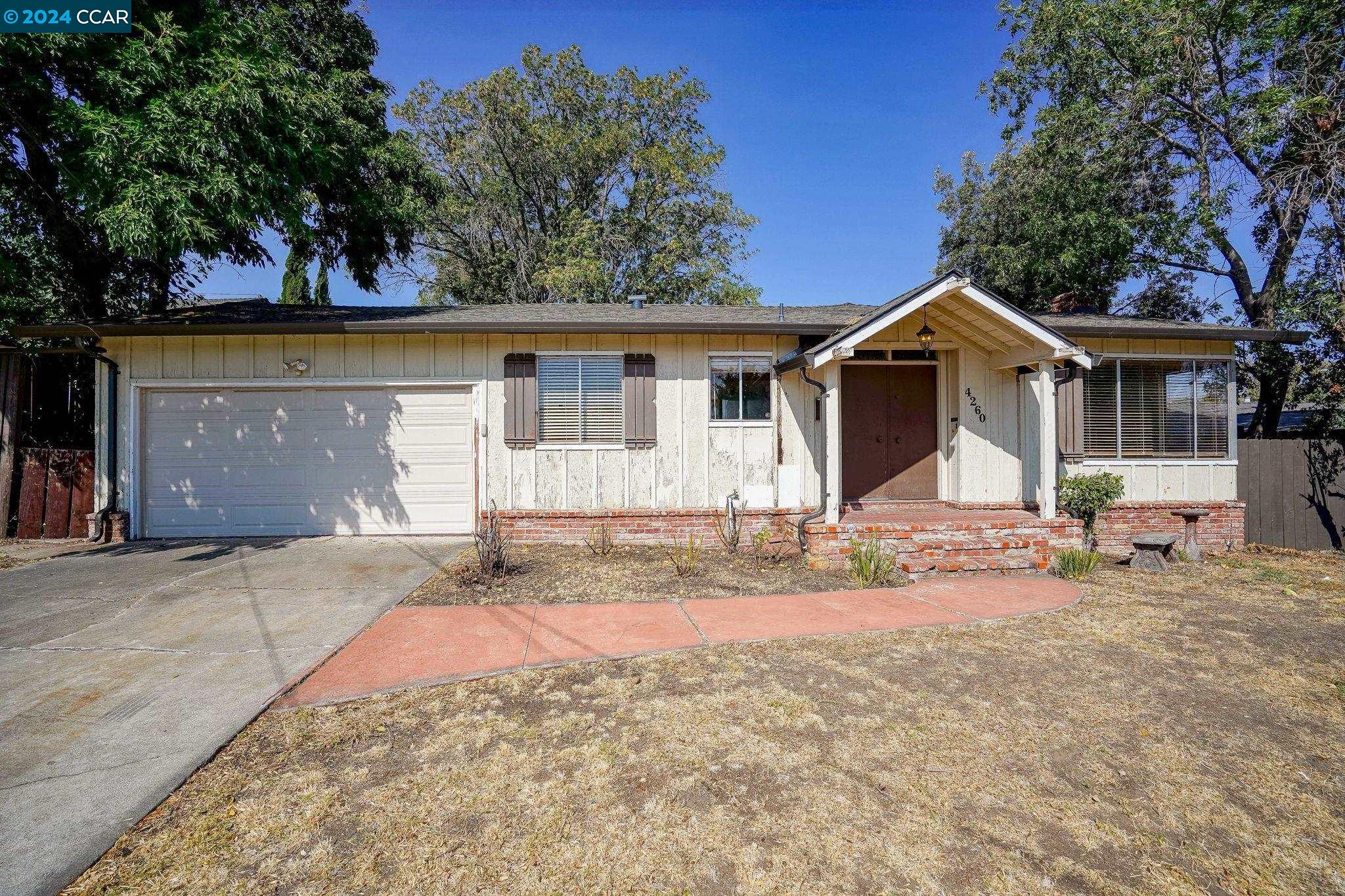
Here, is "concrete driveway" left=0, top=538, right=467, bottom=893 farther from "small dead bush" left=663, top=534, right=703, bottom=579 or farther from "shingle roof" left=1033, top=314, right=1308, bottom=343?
"shingle roof" left=1033, top=314, right=1308, bottom=343

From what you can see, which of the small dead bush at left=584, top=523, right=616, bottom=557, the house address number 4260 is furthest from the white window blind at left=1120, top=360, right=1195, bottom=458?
the small dead bush at left=584, top=523, right=616, bottom=557

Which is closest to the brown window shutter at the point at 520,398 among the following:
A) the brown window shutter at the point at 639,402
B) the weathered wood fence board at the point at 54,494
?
the brown window shutter at the point at 639,402

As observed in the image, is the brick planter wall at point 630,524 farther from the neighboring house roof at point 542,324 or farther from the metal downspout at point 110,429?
the metal downspout at point 110,429

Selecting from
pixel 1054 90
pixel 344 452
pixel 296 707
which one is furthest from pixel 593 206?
pixel 296 707

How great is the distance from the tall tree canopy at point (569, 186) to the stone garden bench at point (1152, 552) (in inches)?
567

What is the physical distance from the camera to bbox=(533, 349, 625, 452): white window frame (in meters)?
7.91

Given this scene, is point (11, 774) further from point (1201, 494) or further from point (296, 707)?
point (1201, 494)

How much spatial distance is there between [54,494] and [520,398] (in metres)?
6.28

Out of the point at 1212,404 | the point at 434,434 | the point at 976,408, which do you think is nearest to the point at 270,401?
the point at 434,434

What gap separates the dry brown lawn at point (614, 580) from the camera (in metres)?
5.35

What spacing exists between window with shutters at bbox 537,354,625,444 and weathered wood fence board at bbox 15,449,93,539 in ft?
20.1

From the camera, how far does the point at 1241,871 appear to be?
2.02m

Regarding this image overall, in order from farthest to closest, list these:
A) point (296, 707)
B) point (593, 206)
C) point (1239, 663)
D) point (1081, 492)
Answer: point (593, 206) < point (1081, 492) < point (1239, 663) < point (296, 707)

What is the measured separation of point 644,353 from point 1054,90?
1186cm
